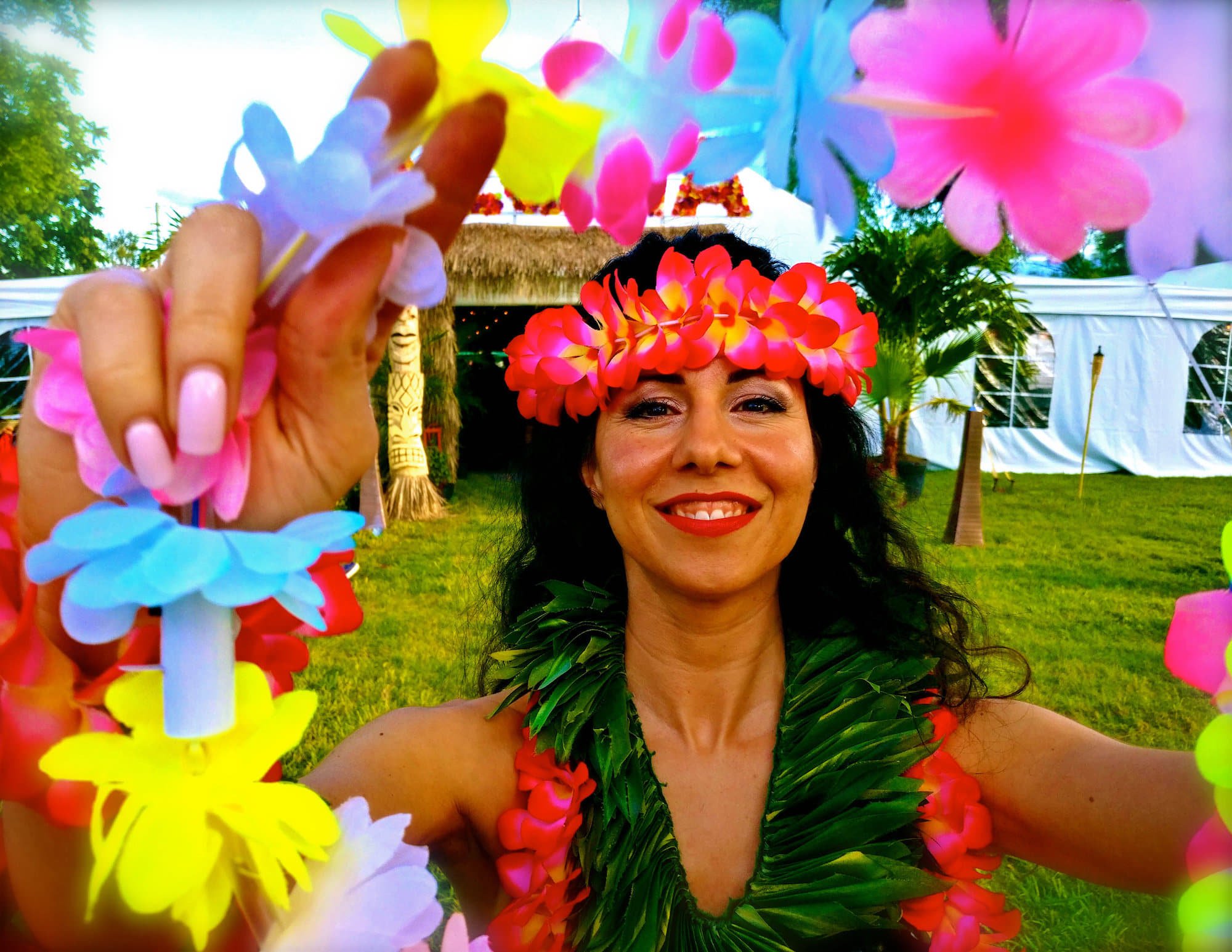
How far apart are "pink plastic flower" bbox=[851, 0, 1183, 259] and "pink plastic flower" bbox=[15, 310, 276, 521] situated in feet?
1.70

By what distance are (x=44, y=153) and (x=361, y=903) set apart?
3.85 metres

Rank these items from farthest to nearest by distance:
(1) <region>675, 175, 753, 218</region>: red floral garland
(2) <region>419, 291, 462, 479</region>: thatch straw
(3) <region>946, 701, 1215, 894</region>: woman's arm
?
(2) <region>419, 291, 462, 479</region>: thatch straw < (3) <region>946, 701, 1215, 894</region>: woman's arm < (1) <region>675, 175, 753, 218</region>: red floral garland

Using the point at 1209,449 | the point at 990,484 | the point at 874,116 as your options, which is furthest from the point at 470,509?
the point at 1209,449

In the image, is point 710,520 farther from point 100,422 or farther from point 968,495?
point 968,495

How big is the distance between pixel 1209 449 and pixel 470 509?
988cm

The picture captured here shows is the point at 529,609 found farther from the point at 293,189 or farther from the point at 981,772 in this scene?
the point at 293,189

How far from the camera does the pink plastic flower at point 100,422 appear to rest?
0.59 m

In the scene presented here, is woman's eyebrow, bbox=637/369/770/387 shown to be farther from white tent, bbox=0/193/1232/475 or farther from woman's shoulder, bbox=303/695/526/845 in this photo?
white tent, bbox=0/193/1232/475

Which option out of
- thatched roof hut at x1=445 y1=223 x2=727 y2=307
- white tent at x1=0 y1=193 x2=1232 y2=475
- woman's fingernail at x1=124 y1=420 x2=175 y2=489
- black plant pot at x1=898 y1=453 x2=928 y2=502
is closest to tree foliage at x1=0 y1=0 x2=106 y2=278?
woman's fingernail at x1=124 y1=420 x2=175 y2=489

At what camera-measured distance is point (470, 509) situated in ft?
26.8

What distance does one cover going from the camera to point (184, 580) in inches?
20.1

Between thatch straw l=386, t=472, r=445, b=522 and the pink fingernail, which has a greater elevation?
the pink fingernail

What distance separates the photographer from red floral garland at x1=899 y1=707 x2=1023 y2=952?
1.34 metres

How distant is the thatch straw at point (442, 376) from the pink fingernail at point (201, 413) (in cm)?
811
